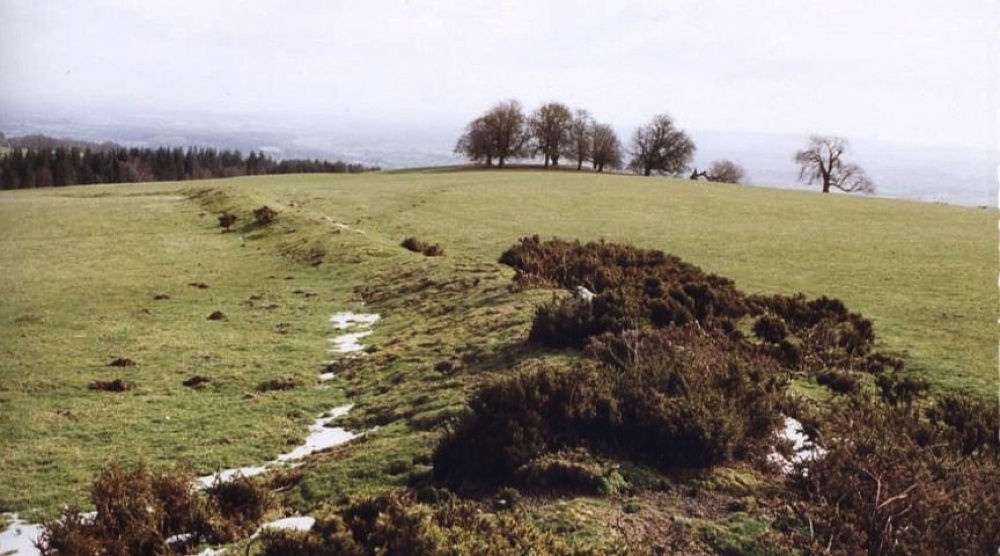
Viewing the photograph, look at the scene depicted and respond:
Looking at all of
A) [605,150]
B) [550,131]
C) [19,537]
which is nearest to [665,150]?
[605,150]

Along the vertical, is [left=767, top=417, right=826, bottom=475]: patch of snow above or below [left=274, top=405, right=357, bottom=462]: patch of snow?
above

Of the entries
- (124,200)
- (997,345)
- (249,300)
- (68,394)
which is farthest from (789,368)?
(124,200)

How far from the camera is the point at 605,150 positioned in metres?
102

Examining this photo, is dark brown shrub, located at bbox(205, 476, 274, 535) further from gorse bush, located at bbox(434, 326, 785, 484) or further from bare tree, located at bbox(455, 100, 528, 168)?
bare tree, located at bbox(455, 100, 528, 168)

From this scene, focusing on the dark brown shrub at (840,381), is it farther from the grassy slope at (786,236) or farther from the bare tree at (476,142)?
the bare tree at (476,142)

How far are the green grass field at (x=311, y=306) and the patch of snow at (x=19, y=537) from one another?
30 centimetres

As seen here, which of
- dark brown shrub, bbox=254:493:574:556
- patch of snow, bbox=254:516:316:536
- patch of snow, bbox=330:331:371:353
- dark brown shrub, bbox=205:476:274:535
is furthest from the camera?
patch of snow, bbox=330:331:371:353

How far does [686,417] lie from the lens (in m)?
8.38

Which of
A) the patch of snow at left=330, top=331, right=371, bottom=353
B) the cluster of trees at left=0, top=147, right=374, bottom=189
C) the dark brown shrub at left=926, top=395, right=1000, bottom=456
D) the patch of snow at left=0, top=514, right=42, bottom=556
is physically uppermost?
the cluster of trees at left=0, top=147, right=374, bottom=189

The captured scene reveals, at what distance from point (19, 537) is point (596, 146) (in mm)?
98615

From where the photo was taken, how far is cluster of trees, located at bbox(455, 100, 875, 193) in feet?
305

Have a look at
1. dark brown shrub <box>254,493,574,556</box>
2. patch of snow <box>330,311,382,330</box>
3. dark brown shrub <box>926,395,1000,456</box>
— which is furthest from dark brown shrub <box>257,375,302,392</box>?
dark brown shrub <box>926,395,1000,456</box>

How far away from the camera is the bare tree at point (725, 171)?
11325 cm

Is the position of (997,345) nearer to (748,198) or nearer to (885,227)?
(885,227)
